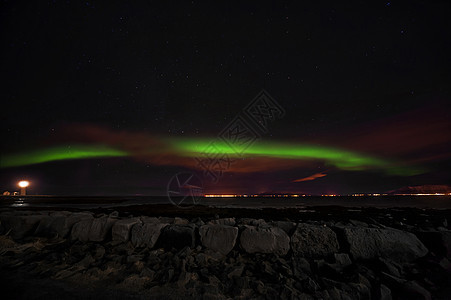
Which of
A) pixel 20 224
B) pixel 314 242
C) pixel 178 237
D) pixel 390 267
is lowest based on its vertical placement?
pixel 390 267

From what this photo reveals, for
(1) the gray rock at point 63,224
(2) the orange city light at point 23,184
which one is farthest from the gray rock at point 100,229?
(2) the orange city light at point 23,184

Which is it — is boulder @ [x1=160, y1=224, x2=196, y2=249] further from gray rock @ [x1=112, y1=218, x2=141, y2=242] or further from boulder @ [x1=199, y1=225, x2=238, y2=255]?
gray rock @ [x1=112, y1=218, x2=141, y2=242]

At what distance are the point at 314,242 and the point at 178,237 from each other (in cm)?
260

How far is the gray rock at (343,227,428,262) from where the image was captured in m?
3.69

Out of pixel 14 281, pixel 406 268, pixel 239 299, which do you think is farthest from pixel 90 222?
pixel 406 268

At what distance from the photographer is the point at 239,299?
113 inches

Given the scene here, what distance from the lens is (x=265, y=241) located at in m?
4.11

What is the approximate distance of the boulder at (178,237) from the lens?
4.36 metres

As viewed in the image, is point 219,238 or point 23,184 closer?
point 219,238

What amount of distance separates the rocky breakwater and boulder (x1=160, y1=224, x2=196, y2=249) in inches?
0.7

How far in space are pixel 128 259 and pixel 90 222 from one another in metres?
2.01

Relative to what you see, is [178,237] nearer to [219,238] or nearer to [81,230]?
[219,238]

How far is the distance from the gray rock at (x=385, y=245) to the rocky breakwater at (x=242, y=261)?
0.05 feet

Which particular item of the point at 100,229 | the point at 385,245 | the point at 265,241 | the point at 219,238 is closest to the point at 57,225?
the point at 100,229
